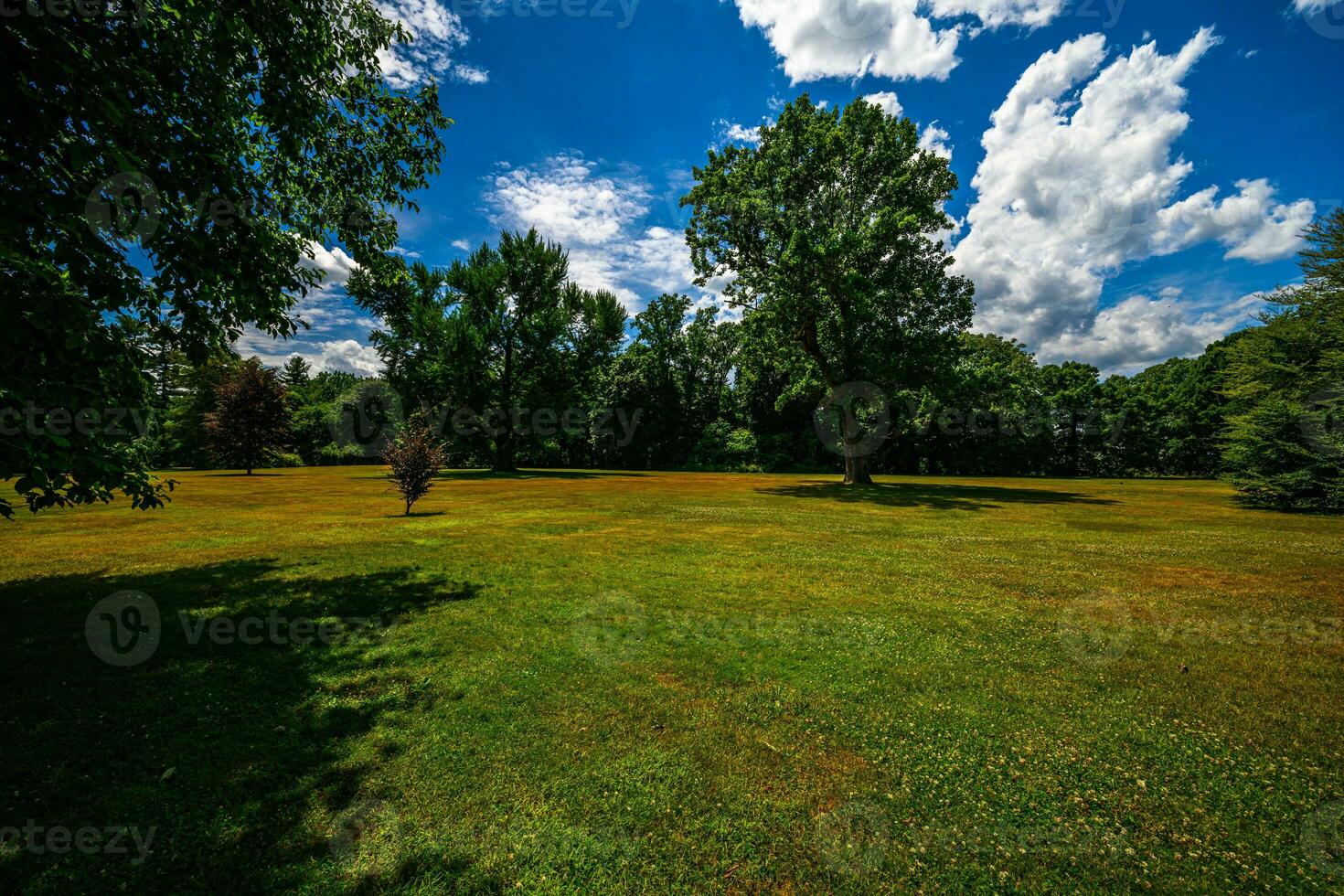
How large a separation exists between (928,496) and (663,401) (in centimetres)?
4036

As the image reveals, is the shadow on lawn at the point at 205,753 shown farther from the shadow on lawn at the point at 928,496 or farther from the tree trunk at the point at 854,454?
the tree trunk at the point at 854,454

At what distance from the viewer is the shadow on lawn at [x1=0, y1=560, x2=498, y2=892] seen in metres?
2.78

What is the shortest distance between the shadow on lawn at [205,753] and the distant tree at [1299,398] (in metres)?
29.6

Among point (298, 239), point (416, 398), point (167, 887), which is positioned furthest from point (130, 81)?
point (416, 398)

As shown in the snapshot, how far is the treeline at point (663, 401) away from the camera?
4038 centimetres

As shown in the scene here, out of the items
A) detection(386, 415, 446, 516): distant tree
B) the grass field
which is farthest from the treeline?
the grass field

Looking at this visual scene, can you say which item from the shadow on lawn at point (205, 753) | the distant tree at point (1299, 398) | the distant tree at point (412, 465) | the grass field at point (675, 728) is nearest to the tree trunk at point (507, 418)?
the distant tree at point (412, 465)

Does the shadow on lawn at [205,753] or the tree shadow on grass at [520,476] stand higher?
the shadow on lawn at [205,753]

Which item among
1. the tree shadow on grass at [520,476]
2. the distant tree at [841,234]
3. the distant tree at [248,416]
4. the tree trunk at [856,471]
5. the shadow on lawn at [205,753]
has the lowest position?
the tree shadow on grass at [520,476]

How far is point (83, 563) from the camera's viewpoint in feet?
29.7

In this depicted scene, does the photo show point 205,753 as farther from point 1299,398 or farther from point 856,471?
point 1299,398

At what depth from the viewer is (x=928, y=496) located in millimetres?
23406

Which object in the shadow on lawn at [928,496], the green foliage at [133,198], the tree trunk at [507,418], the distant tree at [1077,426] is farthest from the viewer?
the distant tree at [1077,426]

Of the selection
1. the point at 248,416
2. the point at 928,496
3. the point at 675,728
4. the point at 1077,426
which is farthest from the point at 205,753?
the point at 1077,426
